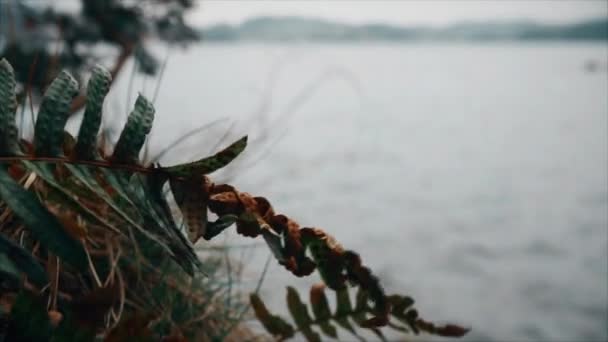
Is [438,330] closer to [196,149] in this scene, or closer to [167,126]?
[196,149]

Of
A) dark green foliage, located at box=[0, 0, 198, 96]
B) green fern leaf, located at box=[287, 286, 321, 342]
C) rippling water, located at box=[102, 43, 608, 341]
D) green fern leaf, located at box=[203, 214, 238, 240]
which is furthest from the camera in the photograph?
dark green foliage, located at box=[0, 0, 198, 96]

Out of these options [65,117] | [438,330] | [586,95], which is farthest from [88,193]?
[586,95]

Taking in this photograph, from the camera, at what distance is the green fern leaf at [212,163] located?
462mm

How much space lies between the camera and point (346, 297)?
0.90 m

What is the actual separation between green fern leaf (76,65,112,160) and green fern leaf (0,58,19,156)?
2.0 inches

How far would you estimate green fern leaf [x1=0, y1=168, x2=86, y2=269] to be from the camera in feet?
1.30

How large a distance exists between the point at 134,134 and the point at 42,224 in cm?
11

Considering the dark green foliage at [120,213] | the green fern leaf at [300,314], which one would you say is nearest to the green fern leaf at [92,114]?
the dark green foliage at [120,213]

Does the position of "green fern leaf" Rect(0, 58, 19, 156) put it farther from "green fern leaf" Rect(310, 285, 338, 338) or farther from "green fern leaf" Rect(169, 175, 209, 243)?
"green fern leaf" Rect(310, 285, 338, 338)

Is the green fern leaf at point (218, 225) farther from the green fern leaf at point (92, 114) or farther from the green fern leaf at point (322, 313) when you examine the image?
the green fern leaf at point (322, 313)

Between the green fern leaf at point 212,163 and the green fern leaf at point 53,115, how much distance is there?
0.31 feet

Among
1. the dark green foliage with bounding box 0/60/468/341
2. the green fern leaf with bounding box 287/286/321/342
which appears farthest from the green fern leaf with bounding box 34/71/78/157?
the green fern leaf with bounding box 287/286/321/342

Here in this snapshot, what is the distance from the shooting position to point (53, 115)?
18.2 inches

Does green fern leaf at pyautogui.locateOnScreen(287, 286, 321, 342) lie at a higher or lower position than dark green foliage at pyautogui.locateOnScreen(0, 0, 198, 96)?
lower
